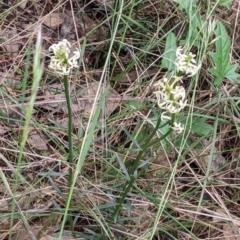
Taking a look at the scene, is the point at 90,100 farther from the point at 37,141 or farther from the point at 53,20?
the point at 53,20

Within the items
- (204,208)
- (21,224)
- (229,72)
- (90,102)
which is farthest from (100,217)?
(229,72)

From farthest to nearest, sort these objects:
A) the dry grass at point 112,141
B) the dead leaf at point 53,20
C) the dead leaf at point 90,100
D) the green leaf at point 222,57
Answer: the dead leaf at point 53,20, the dead leaf at point 90,100, the green leaf at point 222,57, the dry grass at point 112,141

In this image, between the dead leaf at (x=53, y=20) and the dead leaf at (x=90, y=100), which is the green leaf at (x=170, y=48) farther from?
the dead leaf at (x=53, y=20)

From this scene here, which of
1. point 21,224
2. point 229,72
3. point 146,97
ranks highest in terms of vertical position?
point 229,72

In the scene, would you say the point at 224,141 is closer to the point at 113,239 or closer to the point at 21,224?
the point at 113,239

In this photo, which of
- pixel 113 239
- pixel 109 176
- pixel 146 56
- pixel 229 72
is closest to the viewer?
pixel 113 239

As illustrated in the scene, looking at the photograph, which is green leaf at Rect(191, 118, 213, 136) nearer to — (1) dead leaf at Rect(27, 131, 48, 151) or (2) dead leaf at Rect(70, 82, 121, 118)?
(2) dead leaf at Rect(70, 82, 121, 118)

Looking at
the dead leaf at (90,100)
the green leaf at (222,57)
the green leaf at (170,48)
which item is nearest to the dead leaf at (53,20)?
the dead leaf at (90,100)

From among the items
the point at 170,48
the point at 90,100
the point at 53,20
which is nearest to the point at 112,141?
the point at 90,100

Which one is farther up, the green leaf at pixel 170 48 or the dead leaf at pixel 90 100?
the green leaf at pixel 170 48
